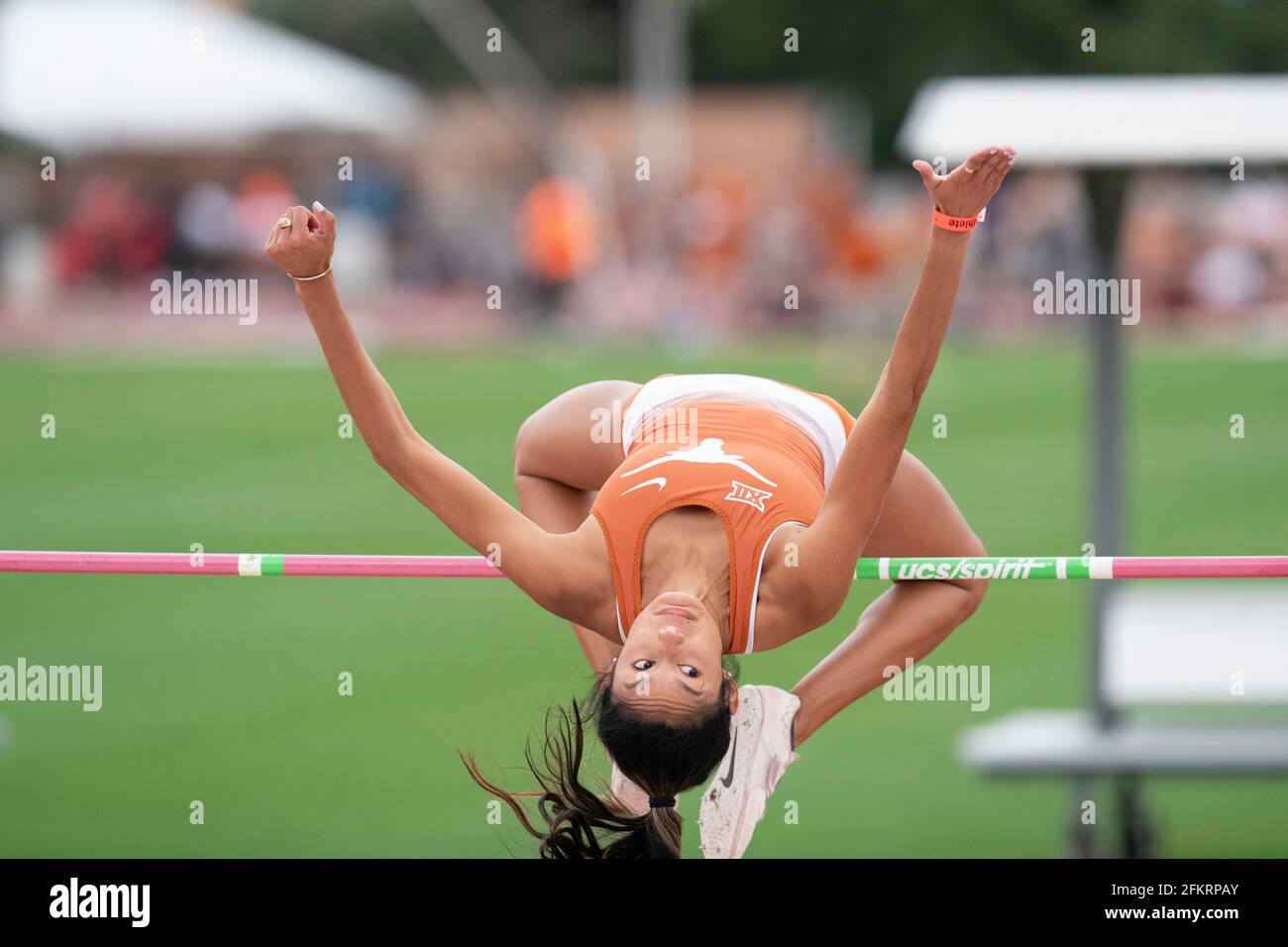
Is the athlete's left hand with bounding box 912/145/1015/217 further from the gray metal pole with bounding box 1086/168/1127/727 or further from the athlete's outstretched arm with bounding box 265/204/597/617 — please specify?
the gray metal pole with bounding box 1086/168/1127/727

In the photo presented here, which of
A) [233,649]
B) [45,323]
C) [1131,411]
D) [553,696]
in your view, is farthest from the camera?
[45,323]

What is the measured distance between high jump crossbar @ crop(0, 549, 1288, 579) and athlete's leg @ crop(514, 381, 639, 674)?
405 millimetres

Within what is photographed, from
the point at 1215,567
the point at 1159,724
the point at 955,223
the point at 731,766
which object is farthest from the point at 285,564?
the point at 1159,724

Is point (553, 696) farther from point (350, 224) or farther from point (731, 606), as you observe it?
point (350, 224)

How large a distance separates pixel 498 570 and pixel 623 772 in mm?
544

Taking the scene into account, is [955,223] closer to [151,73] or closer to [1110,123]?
[1110,123]

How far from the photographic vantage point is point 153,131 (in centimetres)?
2697

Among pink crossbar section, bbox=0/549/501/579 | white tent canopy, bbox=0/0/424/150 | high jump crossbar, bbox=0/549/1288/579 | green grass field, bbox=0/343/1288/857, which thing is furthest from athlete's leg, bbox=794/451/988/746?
white tent canopy, bbox=0/0/424/150

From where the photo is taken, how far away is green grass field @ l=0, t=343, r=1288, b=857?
6.58m

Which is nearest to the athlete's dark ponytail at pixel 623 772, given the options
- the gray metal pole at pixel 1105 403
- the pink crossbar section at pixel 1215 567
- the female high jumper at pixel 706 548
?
the female high jumper at pixel 706 548

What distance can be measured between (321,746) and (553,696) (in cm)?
124
